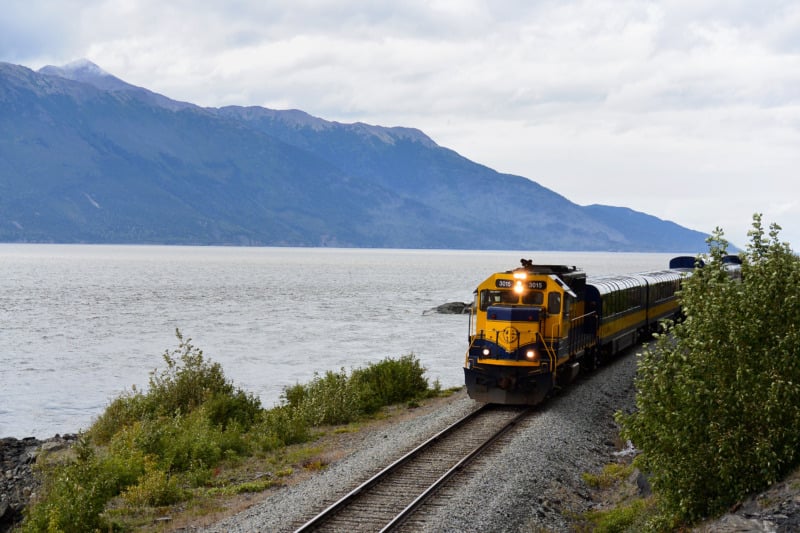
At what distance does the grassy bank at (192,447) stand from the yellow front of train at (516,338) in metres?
5.42

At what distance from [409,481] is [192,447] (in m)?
7.59

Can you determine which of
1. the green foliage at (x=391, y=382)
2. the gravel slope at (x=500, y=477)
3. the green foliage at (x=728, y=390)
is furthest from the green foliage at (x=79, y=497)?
the green foliage at (x=391, y=382)

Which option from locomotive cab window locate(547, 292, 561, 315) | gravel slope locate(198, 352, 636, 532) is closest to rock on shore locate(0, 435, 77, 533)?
gravel slope locate(198, 352, 636, 532)

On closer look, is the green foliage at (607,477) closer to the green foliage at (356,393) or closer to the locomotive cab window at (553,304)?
the locomotive cab window at (553,304)

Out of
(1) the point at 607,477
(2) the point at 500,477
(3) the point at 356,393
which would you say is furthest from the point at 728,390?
(3) the point at 356,393

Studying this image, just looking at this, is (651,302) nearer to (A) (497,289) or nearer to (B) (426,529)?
(A) (497,289)

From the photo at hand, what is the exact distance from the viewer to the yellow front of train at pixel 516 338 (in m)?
23.6

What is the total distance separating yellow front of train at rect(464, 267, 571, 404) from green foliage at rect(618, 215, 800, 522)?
36.6ft

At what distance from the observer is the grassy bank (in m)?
16.3

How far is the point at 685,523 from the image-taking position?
1205 cm

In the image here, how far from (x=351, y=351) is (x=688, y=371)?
149 ft

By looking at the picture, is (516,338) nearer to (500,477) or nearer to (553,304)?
(553,304)

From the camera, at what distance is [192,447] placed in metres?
21.4

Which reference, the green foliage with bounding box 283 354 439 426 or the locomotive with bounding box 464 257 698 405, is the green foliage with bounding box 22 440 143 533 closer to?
the green foliage with bounding box 283 354 439 426
